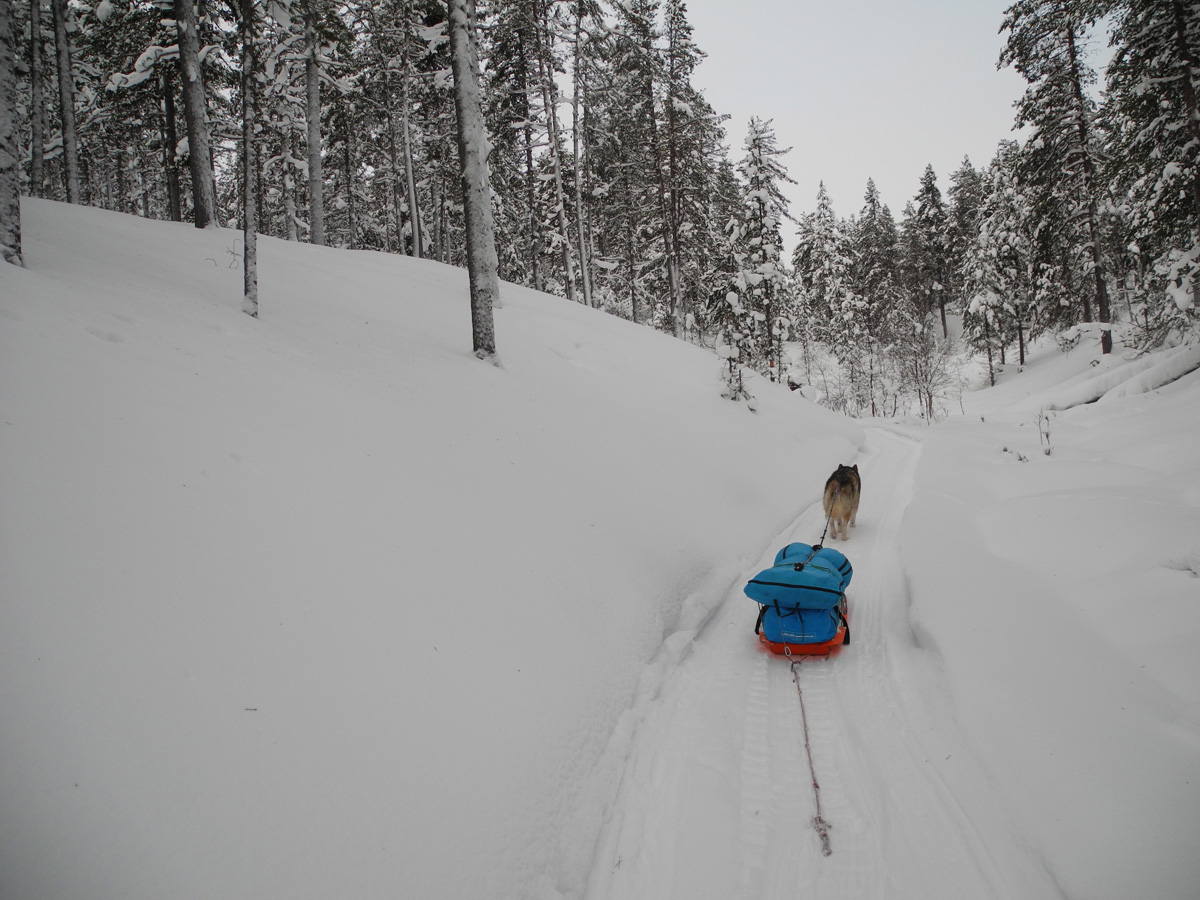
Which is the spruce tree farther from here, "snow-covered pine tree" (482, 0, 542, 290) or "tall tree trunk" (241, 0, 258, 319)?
"tall tree trunk" (241, 0, 258, 319)

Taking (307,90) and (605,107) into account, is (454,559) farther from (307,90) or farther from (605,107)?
(605,107)

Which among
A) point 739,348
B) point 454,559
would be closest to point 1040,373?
point 739,348

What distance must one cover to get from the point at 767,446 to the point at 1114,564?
21.9ft

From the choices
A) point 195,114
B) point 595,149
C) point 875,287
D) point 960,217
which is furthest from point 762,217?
point 960,217

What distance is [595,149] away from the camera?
22.4m

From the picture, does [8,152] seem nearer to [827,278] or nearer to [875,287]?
[827,278]

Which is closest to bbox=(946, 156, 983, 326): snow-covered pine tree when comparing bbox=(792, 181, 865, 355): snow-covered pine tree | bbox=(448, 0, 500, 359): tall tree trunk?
bbox=(792, 181, 865, 355): snow-covered pine tree

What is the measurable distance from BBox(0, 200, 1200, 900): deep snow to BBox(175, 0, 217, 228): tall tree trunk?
745 centimetres

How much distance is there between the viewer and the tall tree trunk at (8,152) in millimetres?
5469

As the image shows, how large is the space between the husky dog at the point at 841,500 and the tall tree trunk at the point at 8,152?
408 inches

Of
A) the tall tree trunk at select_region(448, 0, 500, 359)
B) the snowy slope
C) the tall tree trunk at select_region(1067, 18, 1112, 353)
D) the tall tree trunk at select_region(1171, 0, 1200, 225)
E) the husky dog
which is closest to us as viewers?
the snowy slope

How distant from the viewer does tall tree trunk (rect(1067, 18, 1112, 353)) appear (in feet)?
58.9

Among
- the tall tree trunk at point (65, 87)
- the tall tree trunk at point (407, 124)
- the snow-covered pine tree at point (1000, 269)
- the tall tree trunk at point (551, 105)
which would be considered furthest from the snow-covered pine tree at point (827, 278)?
the tall tree trunk at point (65, 87)

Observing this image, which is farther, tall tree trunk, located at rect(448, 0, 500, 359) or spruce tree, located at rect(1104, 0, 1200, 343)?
spruce tree, located at rect(1104, 0, 1200, 343)
